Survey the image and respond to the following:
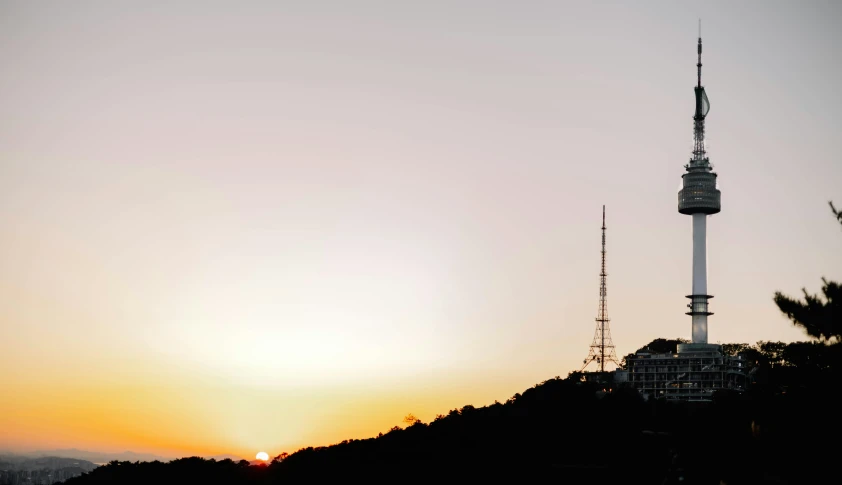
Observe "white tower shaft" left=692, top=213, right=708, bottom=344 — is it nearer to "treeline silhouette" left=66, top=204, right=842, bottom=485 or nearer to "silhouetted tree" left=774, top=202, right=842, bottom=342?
"treeline silhouette" left=66, top=204, right=842, bottom=485

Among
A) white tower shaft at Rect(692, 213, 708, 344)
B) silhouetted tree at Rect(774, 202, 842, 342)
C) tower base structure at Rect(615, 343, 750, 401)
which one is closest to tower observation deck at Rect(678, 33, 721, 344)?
white tower shaft at Rect(692, 213, 708, 344)

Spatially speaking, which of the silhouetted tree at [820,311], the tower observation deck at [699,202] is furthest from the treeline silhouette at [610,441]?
the tower observation deck at [699,202]

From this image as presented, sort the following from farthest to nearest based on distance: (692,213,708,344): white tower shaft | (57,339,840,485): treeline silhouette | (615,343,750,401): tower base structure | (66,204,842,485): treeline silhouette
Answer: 1. (692,213,708,344): white tower shaft
2. (615,343,750,401): tower base structure
3. (57,339,840,485): treeline silhouette
4. (66,204,842,485): treeline silhouette

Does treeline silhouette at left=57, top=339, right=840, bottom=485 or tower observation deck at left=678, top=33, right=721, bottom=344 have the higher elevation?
tower observation deck at left=678, top=33, right=721, bottom=344

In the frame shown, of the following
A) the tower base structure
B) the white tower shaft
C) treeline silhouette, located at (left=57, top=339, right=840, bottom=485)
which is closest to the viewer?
treeline silhouette, located at (left=57, top=339, right=840, bottom=485)

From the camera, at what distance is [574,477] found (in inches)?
3115

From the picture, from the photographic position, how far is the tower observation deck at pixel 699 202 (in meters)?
141

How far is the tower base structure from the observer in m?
124

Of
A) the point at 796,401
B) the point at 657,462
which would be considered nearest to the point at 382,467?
the point at 657,462

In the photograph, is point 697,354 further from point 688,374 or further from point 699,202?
point 699,202

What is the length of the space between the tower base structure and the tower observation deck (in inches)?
368

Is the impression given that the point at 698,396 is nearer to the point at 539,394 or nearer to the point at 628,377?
the point at 628,377

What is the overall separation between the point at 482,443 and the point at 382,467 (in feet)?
40.5

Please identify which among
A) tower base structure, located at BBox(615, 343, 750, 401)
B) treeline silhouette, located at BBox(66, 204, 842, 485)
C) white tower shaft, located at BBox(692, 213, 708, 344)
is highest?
white tower shaft, located at BBox(692, 213, 708, 344)
